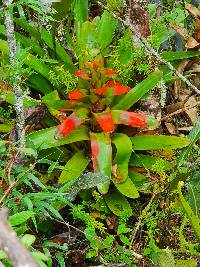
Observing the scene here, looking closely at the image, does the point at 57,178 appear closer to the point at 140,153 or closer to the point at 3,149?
the point at 140,153

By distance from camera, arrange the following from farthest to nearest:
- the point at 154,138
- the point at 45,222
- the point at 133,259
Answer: the point at 154,138, the point at 45,222, the point at 133,259

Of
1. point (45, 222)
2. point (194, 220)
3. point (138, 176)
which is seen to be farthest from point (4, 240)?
point (138, 176)

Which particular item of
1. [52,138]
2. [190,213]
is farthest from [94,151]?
[190,213]

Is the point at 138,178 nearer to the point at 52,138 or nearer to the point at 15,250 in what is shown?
the point at 52,138

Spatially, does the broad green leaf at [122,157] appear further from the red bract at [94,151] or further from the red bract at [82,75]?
the red bract at [82,75]

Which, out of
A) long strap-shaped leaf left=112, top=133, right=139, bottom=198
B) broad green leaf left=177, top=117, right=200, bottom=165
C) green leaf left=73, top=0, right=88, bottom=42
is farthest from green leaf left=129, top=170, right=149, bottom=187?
green leaf left=73, top=0, right=88, bottom=42

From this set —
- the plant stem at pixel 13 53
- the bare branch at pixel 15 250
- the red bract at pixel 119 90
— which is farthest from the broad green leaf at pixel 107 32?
the bare branch at pixel 15 250
